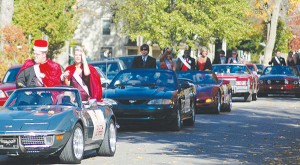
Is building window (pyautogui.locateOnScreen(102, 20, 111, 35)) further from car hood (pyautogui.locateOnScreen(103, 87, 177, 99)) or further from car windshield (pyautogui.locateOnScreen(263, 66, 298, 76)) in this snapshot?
car hood (pyautogui.locateOnScreen(103, 87, 177, 99))

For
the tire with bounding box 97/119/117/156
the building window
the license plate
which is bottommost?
the tire with bounding box 97/119/117/156

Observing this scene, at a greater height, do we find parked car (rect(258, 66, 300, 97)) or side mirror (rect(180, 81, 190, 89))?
side mirror (rect(180, 81, 190, 89))

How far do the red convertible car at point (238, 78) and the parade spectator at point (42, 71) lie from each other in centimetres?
2029

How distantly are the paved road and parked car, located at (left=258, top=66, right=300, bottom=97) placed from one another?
14.0 meters

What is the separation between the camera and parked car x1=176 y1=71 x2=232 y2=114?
92.3 ft

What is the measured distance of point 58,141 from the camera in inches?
535

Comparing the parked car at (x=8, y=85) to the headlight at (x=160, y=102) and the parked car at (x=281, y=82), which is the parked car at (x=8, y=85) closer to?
the headlight at (x=160, y=102)

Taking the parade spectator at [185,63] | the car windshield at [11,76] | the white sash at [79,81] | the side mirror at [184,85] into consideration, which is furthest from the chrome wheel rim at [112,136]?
the parade spectator at [185,63]

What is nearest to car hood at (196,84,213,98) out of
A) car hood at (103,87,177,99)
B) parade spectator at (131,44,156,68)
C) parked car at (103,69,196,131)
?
parade spectator at (131,44,156,68)

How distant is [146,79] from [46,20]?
132ft

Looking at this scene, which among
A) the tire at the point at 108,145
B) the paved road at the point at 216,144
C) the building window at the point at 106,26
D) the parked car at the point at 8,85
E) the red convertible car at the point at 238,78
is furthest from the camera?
the building window at the point at 106,26

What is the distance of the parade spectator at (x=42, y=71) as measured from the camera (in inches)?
633

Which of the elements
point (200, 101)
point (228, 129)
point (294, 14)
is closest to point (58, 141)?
point (228, 129)

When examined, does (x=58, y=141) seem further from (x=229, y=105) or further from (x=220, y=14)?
(x=220, y=14)
